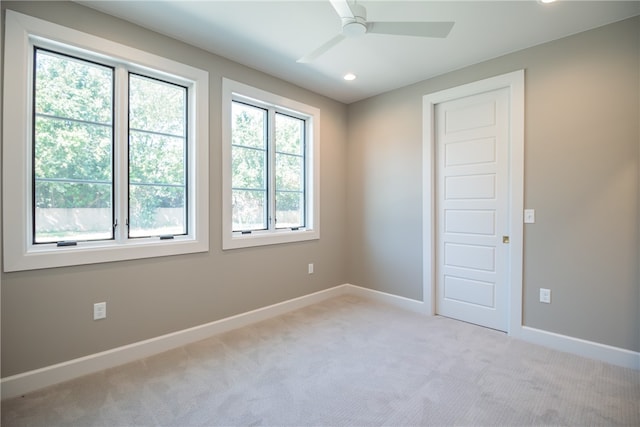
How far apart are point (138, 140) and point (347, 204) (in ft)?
8.83

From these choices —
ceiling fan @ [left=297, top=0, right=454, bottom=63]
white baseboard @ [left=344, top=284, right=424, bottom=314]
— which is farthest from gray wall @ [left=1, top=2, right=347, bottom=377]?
ceiling fan @ [left=297, top=0, right=454, bottom=63]

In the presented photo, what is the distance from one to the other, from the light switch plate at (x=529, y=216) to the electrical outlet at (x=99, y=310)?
11.8 feet

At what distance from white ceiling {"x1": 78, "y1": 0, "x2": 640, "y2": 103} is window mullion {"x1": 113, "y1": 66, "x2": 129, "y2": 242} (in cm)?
53

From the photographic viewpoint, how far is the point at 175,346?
276 cm

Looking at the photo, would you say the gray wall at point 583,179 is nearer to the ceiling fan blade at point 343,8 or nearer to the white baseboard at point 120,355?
the ceiling fan blade at point 343,8

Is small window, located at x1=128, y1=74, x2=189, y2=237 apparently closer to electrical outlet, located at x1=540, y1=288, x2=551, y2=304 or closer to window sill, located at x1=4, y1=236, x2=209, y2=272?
window sill, located at x1=4, y1=236, x2=209, y2=272

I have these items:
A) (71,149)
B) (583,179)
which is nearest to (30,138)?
(71,149)

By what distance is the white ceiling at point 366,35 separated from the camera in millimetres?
2275

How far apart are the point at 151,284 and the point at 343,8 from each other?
2.47 meters

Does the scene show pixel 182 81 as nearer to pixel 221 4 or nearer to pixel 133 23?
pixel 133 23

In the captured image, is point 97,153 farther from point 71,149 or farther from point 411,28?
point 411,28

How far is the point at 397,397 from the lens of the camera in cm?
204

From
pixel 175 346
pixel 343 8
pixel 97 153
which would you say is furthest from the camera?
pixel 175 346

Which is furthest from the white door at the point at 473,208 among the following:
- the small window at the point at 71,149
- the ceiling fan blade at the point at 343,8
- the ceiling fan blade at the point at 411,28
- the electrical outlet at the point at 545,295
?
the small window at the point at 71,149
